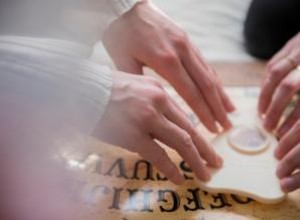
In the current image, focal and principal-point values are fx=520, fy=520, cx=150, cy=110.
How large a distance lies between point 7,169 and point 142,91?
0.54 feet

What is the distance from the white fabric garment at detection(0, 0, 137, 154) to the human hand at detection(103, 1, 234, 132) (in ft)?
0.30

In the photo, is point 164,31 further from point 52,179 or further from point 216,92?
point 52,179

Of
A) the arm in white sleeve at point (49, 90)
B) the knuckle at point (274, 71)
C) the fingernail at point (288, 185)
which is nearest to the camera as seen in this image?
the arm in white sleeve at point (49, 90)

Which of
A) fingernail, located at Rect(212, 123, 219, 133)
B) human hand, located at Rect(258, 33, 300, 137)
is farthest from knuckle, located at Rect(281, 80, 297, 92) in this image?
fingernail, located at Rect(212, 123, 219, 133)

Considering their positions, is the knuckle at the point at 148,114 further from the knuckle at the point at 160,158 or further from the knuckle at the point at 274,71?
the knuckle at the point at 274,71

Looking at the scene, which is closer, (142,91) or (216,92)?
(142,91)

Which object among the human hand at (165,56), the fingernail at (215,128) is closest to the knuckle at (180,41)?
the human hand at (165,56)

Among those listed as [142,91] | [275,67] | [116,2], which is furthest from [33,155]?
[275,67]

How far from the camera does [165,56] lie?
2.11 feet

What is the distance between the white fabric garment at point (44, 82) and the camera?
1.61ft

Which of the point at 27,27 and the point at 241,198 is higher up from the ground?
the point at 27,27

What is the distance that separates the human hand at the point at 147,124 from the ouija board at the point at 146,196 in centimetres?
3

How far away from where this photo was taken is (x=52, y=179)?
550 mm

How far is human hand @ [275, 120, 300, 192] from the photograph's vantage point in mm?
590
